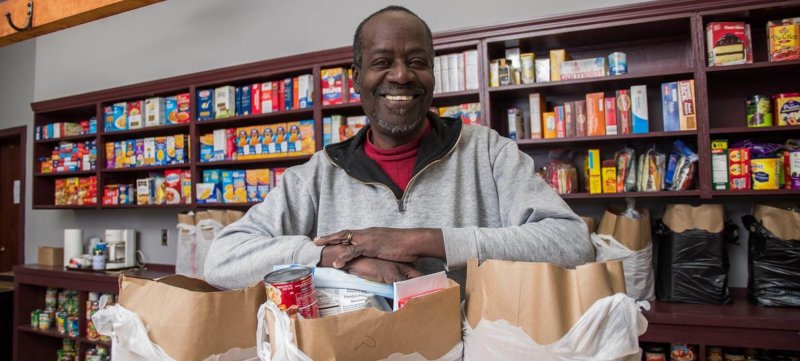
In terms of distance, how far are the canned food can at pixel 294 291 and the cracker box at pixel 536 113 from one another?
2.30 m

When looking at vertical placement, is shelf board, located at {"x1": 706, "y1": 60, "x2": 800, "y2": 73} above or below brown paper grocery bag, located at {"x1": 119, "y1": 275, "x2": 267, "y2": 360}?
above

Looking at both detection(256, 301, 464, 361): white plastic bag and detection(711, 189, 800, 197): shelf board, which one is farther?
detection(711, 189, 800, 197): shelf board

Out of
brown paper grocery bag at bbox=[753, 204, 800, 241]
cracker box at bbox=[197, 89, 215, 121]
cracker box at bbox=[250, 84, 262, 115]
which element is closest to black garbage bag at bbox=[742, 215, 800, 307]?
brown paper grocery bag at bbox=[753, 204, 800, 241]

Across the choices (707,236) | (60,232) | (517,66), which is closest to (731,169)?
(707,236)

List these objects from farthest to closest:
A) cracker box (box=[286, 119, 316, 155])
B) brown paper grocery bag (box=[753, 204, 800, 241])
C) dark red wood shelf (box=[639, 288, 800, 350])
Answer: cracker box (box=[286, 119, 316, 155])
brown paper grocery bag (box=[753, 204, 800, 241])
dark red wood shelf (box=[639, 288, 800, 350])

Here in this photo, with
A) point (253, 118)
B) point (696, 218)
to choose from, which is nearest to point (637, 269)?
point (696, 218)

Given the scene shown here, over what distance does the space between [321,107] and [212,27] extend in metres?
1.62

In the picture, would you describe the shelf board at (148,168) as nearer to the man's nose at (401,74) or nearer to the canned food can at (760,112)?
the man's nose at (401,74)

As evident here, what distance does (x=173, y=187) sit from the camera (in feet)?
12.2

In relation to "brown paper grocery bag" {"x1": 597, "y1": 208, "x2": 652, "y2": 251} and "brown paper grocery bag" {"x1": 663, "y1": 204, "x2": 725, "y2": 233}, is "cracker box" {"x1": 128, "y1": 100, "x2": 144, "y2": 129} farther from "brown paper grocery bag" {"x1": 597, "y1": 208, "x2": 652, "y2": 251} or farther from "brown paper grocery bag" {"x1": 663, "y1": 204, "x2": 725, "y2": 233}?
"brown paper grocery bag" {"x1": 663, "y1": 204, "x2": 725, "y2": 233}

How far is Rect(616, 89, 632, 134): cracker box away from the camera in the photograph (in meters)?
2.55

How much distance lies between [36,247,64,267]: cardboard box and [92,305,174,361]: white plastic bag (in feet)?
14.1

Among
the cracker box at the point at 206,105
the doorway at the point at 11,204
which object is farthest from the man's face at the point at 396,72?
the doorway at the point at 11,204

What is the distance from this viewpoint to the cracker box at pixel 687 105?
7.92 ft
